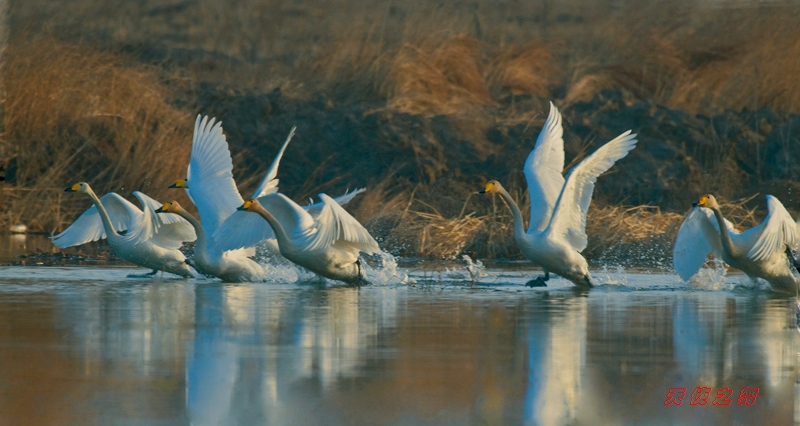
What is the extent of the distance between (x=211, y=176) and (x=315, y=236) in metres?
2.11

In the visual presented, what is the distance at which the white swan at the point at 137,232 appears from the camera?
527 inches

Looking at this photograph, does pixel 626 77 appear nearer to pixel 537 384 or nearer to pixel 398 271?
pixel 398 271

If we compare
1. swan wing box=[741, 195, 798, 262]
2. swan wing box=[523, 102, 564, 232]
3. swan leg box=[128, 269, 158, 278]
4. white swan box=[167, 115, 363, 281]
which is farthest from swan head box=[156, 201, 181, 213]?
swan wing box=[741, 195, 798, 262]

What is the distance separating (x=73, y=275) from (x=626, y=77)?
14.0 meters

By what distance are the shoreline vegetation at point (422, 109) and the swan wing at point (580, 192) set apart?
3.47 m

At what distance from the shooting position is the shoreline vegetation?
63.4ft

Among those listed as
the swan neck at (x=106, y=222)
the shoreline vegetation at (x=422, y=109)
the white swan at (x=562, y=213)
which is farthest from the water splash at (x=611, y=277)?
the swan neck at (x=106, y=222)

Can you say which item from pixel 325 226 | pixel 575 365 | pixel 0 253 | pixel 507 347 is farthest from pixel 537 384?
pixel 0 253

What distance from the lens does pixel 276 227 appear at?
12234mm

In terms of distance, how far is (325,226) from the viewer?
1195 cm

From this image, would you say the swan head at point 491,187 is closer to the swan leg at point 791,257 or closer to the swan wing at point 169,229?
the swan leg at point 791,257

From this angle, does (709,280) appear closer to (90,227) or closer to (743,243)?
(743,243)

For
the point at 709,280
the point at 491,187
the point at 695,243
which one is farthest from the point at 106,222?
the point at 709,280

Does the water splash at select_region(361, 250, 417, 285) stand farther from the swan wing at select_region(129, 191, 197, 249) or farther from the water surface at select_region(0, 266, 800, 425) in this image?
the swan wing at select_region(129, 191, 197, 249)
